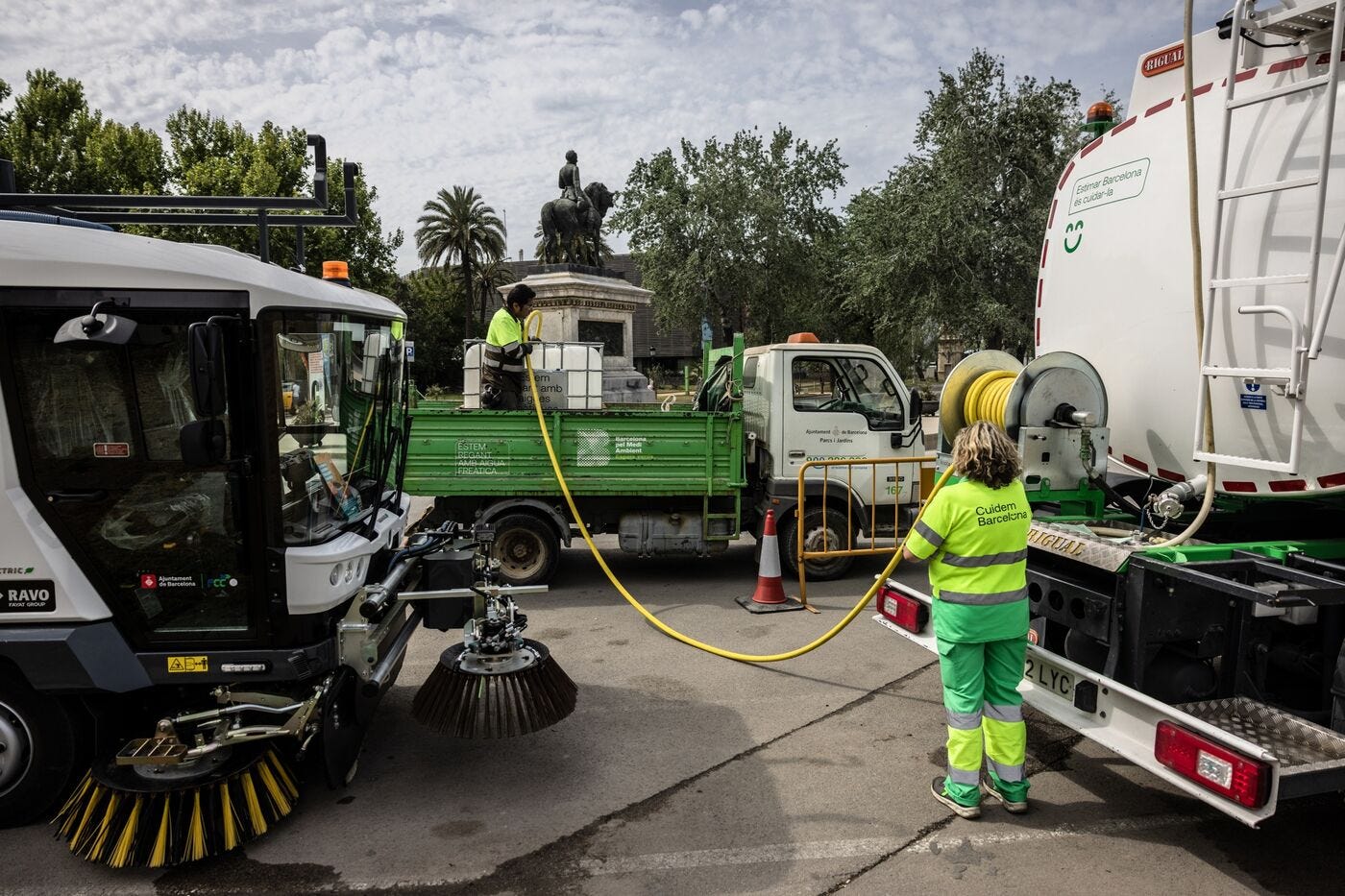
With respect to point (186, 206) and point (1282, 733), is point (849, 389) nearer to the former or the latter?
point (1282, 733)

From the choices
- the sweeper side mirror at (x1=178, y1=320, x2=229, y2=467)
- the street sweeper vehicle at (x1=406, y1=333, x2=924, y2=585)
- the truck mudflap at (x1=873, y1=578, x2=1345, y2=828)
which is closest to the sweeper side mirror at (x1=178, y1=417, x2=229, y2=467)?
the sweeper side mirror at (x1=178, y1=320, x2=229, y2=467)

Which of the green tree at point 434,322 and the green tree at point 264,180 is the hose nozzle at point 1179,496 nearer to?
the green tree at point 264,180

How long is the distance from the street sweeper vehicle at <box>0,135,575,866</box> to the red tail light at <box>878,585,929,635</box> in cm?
196

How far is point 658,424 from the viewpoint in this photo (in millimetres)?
7805

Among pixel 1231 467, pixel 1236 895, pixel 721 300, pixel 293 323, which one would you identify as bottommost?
pixel 1236 895

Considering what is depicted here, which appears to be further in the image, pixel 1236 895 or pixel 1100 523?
pixel 1100 523

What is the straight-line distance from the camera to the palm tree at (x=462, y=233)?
45.8 meters

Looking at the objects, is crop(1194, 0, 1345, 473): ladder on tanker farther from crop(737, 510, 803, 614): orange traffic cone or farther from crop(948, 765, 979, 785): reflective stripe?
crop(737, 510, 803, 614): orange traffic cone

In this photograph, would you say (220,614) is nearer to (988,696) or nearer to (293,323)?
(293,323)

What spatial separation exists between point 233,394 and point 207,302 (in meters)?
0.37

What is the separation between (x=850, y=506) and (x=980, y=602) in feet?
13.2

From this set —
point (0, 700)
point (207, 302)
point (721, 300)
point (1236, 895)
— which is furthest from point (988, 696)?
point (721, 300)

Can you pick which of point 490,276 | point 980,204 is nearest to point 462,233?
point 490,276

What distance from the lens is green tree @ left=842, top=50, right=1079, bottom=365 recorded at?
1727 cm
